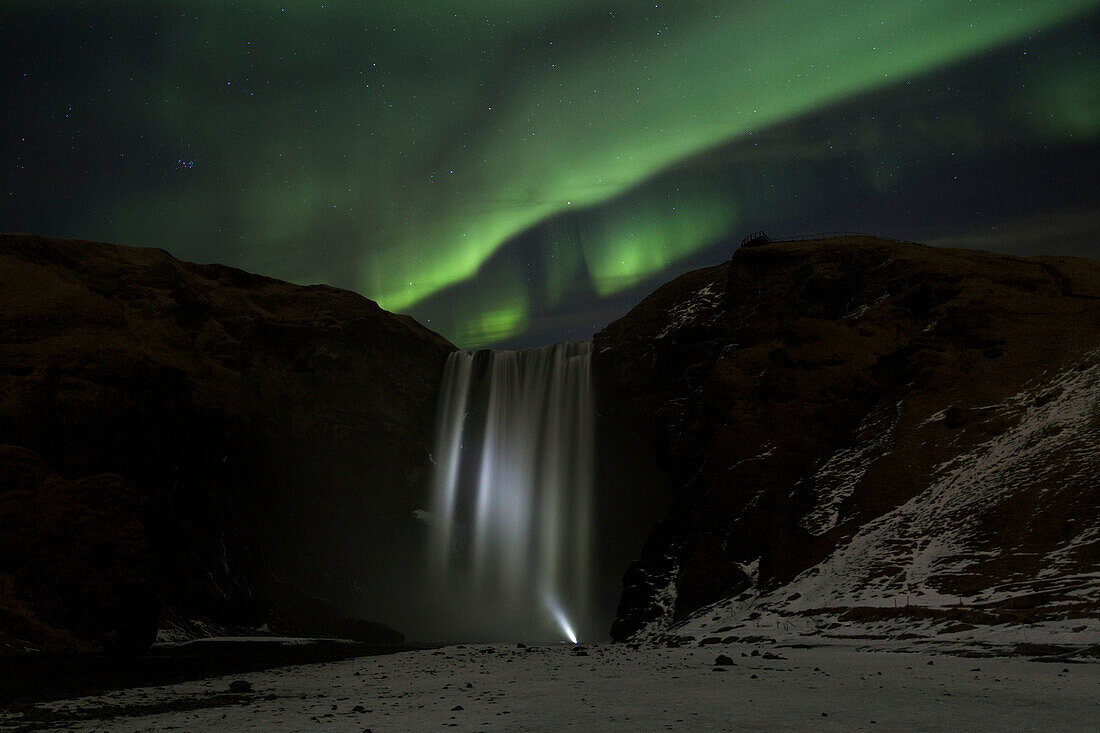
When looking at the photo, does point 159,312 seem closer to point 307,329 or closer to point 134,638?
point 307,329

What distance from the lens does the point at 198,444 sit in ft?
219

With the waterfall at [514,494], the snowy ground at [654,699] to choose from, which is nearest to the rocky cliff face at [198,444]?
the waterfall at [514,494]

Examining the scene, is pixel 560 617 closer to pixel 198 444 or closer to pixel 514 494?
pixel 514 494

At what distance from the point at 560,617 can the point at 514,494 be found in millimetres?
→ 12320

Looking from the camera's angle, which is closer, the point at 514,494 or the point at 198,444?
the point at 198,444

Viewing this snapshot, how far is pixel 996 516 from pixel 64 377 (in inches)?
2194

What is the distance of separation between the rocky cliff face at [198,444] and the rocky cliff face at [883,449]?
29.4 m

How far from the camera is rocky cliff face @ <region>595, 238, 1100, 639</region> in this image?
29.9m

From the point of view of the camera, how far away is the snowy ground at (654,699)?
12289 millimetres

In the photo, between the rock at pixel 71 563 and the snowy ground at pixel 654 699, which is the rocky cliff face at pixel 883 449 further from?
the rock at pixel 71 563

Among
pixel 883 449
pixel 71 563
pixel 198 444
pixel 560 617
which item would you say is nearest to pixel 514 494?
pixel 560 617

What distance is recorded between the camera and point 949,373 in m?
43.2

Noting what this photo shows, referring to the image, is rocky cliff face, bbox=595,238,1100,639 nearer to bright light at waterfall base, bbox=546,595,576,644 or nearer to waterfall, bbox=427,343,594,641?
waterfall, bbox=427,343,594,641

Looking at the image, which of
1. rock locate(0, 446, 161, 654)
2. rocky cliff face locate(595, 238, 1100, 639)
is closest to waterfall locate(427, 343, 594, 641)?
rocky cliff face locate(595, 238, 1100, 639)
